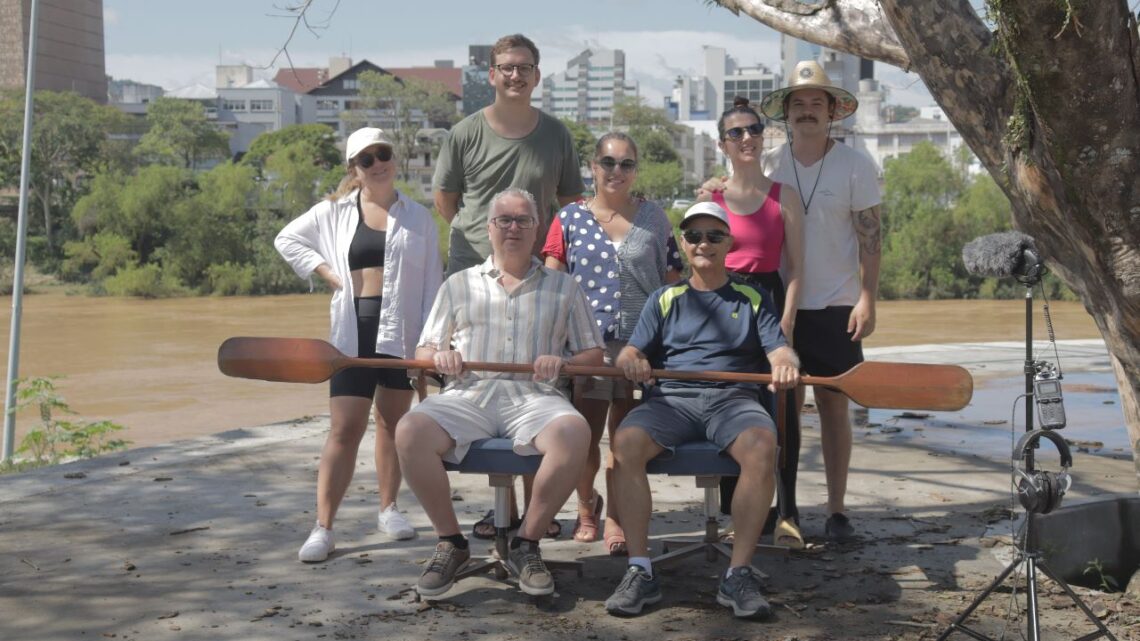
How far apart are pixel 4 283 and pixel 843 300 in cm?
5505

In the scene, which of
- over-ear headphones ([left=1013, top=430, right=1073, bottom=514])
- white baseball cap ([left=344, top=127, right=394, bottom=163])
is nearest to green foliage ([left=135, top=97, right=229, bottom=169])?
white baseball cap ([left=344, top=127, right=394, bottom=163])

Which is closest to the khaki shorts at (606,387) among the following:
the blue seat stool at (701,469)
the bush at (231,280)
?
the blue seat stool at (701,469)

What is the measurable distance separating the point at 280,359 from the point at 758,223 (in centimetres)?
182

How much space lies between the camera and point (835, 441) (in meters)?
5.54

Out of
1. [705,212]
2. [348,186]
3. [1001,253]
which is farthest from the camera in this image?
[348,186]

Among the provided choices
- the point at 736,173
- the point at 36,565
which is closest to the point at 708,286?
the point at 736,173

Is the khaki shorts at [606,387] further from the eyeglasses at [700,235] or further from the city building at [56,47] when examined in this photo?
the city building at [56,47]

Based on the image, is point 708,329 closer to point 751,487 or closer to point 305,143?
point 751,487

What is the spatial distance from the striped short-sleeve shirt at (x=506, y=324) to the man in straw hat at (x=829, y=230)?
97 centimetres

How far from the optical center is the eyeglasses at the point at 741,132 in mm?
5211

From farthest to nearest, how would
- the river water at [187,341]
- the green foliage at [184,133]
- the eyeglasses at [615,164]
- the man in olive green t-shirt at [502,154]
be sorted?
the green foliage at [184,133] → the river water at [187,341] → the man in olive green t-shirt at [502,154] → the eyeglasses at [615,164]

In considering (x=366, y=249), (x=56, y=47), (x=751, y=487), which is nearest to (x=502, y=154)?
(x=366, y=249)

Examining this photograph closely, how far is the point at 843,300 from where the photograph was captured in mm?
5402

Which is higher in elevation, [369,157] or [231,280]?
[369,157]
